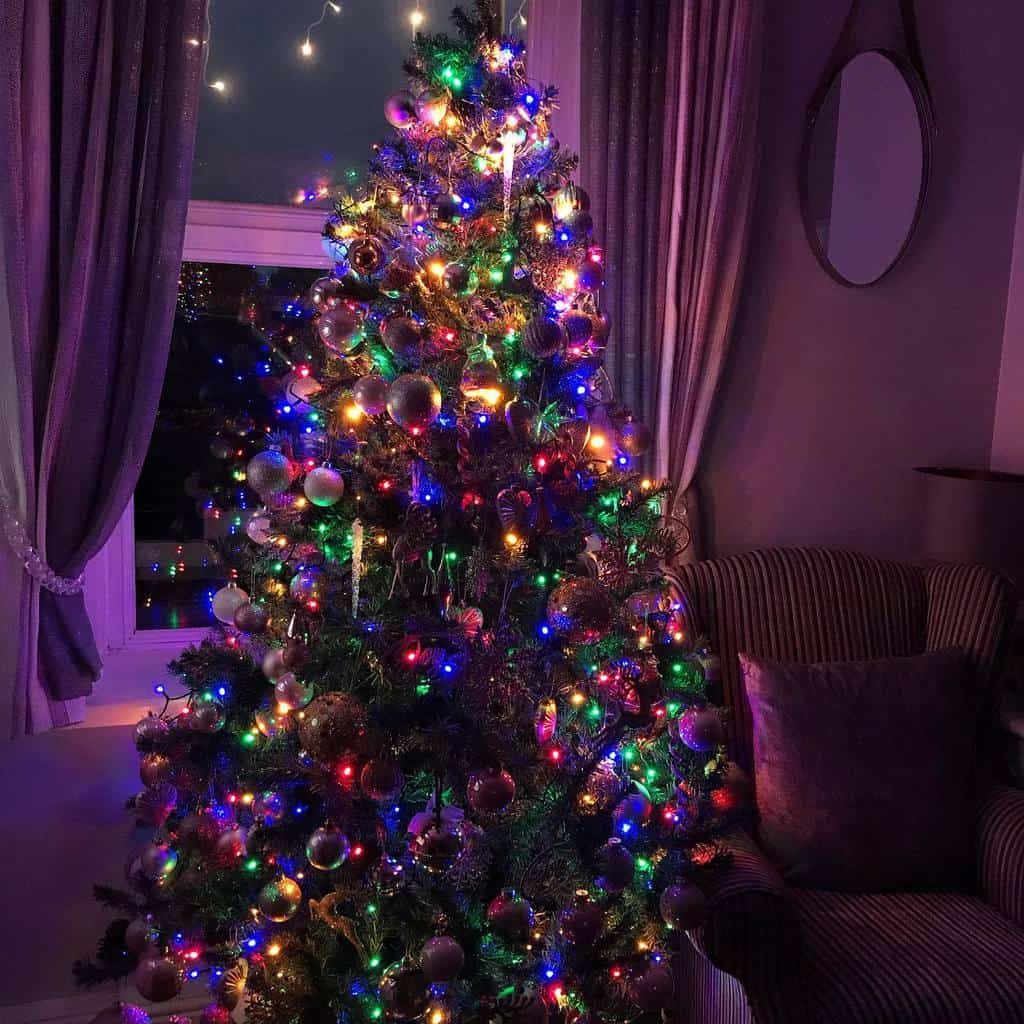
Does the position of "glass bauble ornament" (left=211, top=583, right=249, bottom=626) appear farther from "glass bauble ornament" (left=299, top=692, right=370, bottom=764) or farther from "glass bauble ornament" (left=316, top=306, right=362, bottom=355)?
"glass bauble ornament" (left=316, top=306, right=362, bottom=355)

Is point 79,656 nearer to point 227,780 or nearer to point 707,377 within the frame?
point 227,780

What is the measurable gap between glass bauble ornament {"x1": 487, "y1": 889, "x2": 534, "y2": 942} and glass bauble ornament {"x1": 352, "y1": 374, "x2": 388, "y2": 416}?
34.0 inches

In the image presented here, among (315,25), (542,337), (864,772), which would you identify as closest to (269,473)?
(542,337)

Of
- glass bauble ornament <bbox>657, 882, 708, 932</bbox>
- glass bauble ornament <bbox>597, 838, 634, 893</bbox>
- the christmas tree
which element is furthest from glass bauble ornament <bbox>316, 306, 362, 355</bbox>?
glass bauble ornament <bbox>657, 882, 708, 932</bbox>

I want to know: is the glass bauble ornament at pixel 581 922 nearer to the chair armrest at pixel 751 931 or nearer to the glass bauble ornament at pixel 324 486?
the chair armrest at pixel 751 931

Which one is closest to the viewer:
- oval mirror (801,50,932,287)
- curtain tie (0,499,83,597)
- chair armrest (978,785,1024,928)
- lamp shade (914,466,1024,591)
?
chair armrest (978,785,1024,928)

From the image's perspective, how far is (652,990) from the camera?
62.2 inches

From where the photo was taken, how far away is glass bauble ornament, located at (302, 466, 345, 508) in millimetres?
1436

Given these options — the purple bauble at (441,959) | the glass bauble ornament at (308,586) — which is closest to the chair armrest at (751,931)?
the purple bauble at (441,959)

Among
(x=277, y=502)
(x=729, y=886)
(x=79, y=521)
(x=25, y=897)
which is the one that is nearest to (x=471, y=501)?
(x=277, y=502)

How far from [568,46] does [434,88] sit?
1.01 m

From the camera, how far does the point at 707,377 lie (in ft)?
7.76

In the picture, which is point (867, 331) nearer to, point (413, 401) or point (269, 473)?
point (413, 401)

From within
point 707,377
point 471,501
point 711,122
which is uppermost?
point 711,122
